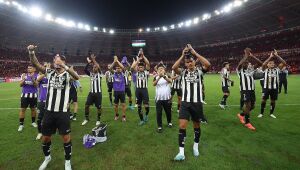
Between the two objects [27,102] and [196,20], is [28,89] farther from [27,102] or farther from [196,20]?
[196,20]

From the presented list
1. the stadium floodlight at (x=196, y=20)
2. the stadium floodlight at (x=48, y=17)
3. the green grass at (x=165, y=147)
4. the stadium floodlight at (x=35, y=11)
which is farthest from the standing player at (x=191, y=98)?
the stadium floodlight at (x=196, y=20)

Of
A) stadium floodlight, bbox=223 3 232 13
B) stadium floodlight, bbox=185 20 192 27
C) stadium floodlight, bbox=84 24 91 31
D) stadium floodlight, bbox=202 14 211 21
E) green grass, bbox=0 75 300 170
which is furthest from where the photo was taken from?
stadium floodlight, bbox=84 24 91 31

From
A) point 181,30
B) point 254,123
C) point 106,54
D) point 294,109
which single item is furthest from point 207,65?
point 106,54

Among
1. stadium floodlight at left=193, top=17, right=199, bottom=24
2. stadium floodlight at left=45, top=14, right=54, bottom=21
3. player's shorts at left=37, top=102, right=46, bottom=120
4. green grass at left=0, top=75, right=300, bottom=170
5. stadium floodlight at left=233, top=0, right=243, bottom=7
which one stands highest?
stadium floodlight at left=193, top=17, right=199, bottom=24

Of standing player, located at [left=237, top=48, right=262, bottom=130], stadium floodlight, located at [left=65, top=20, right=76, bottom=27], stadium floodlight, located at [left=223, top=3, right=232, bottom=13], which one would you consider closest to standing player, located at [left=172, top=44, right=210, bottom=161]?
standing player, located at [left=237, top=48, right=262, bottom=130]

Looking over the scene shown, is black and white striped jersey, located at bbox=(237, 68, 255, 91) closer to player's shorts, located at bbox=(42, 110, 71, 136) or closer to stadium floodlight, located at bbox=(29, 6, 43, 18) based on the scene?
player's shorts, located at bbox=(42, 110, 71, 136)

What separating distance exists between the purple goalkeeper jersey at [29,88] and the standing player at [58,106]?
3.35m

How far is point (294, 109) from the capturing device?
1100 cm

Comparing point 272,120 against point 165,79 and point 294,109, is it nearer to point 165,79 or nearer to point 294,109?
point 294,109

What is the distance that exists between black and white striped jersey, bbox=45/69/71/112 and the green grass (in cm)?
145

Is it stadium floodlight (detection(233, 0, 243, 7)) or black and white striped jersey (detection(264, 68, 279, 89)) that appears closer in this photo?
black and white striped jersey (detection(264, 68, 279, 89))

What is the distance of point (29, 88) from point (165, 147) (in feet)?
18.1

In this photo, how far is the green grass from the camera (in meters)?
5.21

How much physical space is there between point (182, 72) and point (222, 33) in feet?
176
